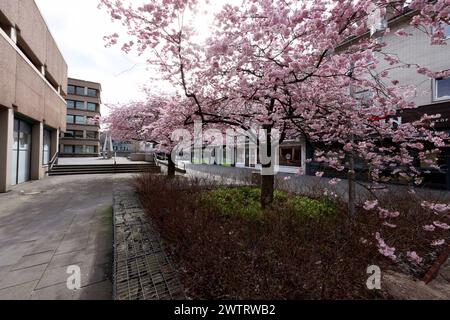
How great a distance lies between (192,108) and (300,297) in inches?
195

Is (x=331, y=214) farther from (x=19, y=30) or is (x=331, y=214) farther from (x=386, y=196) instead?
(x=19, y=30)

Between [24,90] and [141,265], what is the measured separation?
12098mm

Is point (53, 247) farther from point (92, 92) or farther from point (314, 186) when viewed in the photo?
point (92, 92)

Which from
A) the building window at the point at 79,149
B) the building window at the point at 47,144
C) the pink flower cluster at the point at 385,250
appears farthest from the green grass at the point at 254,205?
the building window at the point at 79,149

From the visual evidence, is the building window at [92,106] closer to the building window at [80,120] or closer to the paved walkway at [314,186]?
the building window at [80,120]

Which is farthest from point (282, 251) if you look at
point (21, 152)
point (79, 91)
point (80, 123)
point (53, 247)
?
point (79, 91)

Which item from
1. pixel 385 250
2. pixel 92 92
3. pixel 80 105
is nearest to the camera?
pixel 385 250

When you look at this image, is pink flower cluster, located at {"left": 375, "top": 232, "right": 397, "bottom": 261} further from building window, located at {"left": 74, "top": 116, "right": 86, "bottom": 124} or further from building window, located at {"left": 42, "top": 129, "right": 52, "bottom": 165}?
building window, located at {"left": 74, "top": 116, "right": 86, "bottom": 124}

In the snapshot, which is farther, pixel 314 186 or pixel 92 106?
pixel 92 106

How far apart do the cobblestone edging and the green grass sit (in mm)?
1837

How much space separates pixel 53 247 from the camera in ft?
12.9

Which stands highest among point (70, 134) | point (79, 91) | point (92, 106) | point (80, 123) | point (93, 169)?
point (79, 91)
